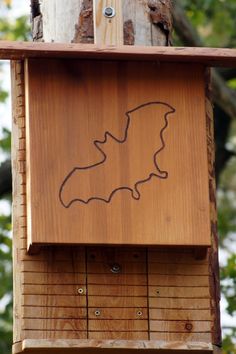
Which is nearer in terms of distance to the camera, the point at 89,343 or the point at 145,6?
the point at 89,343

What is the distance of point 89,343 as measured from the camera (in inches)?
185

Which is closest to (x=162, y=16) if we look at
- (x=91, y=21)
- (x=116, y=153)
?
(x=91, y=21)

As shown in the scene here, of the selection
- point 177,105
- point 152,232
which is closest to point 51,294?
point 152,232

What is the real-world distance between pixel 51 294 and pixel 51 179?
0.40 metres

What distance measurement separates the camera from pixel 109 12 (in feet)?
16.1

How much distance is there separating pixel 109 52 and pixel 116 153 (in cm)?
36

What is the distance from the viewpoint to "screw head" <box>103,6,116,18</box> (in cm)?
490

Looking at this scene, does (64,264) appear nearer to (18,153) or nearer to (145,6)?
(18,153)

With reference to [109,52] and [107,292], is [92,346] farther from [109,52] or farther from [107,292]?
[109,52]

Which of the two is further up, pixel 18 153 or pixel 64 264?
pixel 18 153

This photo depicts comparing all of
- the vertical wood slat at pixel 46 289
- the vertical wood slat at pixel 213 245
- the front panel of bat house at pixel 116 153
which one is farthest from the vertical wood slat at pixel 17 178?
the vertical wood slat at pixel 213 245

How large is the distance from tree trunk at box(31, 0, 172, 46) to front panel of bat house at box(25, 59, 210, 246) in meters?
0.11

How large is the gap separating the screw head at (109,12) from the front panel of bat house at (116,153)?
186 mm

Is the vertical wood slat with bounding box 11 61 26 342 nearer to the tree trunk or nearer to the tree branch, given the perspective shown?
the tree trunk
